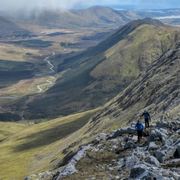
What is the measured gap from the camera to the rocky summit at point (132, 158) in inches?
1590

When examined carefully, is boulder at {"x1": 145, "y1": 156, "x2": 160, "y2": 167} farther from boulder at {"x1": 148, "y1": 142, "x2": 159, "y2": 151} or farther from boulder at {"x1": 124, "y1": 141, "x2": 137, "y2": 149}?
boulder at {"x1": 124, "y1": 141, "x2": 137, "y2": 149}

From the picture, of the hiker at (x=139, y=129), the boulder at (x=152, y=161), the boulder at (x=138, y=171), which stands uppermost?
the hiker at (x=139, y=129)

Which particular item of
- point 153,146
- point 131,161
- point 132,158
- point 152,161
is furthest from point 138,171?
point 153,146

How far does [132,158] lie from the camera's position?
156 ft

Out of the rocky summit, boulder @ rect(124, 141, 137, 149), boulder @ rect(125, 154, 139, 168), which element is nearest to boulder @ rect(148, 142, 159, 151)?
the rocky summit

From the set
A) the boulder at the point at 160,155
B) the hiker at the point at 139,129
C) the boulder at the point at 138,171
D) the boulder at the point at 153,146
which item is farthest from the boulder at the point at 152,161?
the hiker at the point at 139,129

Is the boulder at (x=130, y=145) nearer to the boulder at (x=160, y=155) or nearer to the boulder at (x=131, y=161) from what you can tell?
the boulder at (x=131, y=161)

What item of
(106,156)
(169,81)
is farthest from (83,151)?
(169,81)

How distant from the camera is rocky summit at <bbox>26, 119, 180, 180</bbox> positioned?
40.4 metres

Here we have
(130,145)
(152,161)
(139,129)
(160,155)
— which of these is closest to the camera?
(152,161)

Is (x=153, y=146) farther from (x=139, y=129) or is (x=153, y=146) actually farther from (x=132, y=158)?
(x=139, y=129)

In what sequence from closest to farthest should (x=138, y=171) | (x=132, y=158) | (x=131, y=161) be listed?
1. (x=138, y=171)
2. (x=131, y=161)
3. (x=132, y=158)

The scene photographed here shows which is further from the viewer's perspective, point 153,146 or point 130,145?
point 130,145

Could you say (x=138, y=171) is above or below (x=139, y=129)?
below
